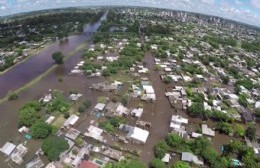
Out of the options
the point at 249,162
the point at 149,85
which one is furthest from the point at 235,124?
the point at 149,85

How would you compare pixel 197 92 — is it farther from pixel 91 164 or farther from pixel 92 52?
pixel 92 52

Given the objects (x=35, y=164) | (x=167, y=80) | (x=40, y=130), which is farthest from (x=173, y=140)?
(x=167, y=80)

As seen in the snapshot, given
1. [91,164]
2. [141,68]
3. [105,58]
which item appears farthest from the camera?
[105,58]

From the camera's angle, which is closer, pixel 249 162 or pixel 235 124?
pixel 249 162

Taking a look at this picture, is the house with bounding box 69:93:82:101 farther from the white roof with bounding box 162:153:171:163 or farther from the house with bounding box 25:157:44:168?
the white roof with bounding box 162:153:171:163

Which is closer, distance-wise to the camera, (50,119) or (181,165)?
(181,165)

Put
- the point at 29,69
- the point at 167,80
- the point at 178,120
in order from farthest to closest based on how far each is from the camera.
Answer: the point at 29,69, the point at 167,80, the point at 178,120

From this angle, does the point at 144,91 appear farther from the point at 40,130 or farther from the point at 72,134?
the point at 40,130

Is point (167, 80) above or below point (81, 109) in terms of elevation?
above
